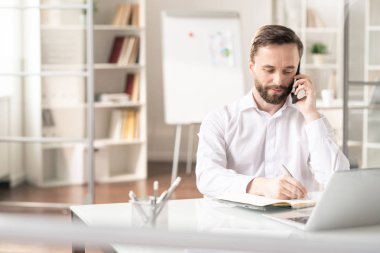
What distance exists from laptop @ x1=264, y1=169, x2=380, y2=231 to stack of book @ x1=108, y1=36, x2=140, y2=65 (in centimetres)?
479

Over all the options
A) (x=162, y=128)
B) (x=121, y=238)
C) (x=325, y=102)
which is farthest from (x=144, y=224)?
(x=162, y=128)

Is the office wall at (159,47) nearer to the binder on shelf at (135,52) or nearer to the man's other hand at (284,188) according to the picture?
the binder on shelf at (135,52)

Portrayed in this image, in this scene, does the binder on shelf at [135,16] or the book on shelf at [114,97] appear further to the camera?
the binder on shelf at [135,16]

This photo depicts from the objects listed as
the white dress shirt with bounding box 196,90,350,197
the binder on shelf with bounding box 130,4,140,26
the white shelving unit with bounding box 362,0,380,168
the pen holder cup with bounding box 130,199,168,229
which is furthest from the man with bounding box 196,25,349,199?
the binder on shelf with bounding box 130,4,140,26

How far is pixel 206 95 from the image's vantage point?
6.09m

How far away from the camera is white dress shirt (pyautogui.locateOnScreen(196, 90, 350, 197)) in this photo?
2.21 metres

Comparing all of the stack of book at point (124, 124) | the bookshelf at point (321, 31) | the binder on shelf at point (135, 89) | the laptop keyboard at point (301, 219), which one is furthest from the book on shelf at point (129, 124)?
the laptop keyboard at point (301, 219)

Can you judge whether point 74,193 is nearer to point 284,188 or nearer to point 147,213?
point 284,188

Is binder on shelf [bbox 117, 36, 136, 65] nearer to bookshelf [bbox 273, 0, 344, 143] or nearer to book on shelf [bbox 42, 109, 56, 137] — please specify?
book on shelf [bbox 42, 109, 56, 137]

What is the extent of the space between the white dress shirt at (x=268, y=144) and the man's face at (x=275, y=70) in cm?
7

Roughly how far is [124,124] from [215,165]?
4.36m

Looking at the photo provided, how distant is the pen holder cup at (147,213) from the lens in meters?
1.54

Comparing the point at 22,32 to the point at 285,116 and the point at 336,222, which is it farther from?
the point at 336,222

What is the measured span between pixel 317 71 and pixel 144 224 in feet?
19.3
